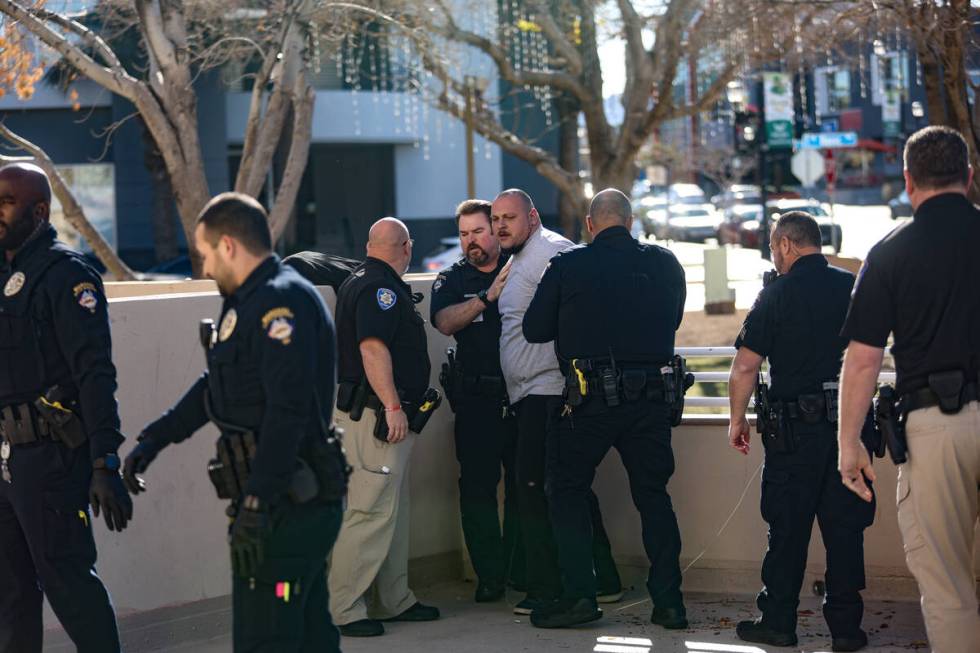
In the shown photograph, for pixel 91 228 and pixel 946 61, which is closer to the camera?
pixel 946 61

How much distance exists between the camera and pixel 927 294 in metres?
4.31

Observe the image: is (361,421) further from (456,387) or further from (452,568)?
(452,568)

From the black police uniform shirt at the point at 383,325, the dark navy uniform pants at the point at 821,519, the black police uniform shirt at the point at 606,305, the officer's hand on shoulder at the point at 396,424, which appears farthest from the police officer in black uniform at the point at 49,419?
the dark navy uniform pants at the point at 821,519

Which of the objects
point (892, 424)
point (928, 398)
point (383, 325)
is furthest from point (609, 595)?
point (928, 398)

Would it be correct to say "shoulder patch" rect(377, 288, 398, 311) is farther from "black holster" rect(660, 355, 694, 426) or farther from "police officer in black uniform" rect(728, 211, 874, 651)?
"police officer in black uniform" rect(728, 211, 874, 651)

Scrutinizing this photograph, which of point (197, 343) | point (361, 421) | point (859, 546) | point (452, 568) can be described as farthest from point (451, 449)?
point (859, 546)

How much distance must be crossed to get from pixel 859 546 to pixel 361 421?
7.56ft

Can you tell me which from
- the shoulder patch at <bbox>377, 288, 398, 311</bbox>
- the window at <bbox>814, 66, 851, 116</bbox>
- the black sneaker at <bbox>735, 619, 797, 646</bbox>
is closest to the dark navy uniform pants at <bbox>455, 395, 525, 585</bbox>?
the shoulder patch at <bbox>377, 288, 398, 311</bbox>

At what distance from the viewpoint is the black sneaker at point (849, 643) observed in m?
5.59

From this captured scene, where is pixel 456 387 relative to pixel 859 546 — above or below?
above

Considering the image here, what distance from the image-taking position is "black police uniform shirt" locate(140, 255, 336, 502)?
12.6ft

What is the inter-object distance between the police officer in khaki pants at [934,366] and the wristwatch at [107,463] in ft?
8.09

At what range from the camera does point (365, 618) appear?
6254mm

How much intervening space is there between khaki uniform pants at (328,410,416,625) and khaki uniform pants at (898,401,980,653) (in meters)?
2.63
